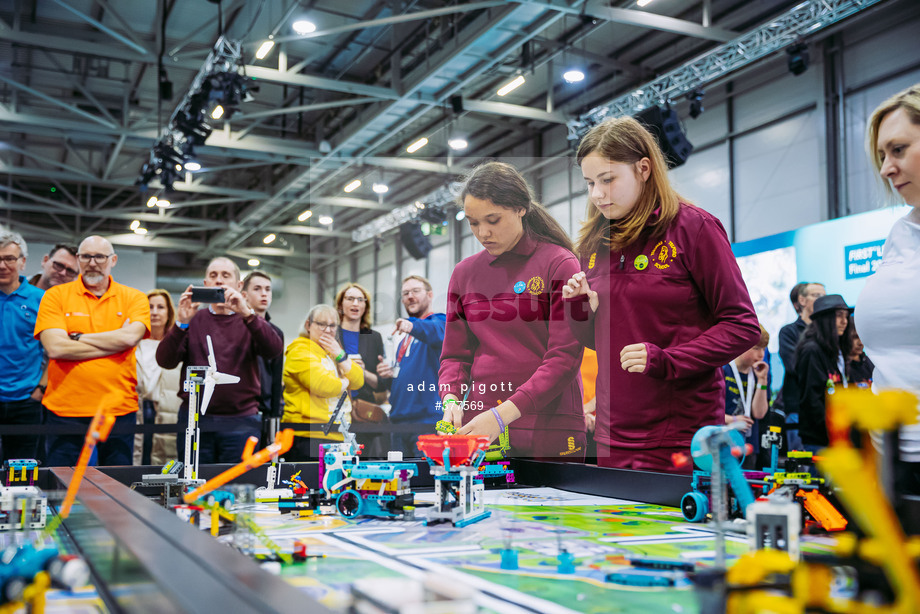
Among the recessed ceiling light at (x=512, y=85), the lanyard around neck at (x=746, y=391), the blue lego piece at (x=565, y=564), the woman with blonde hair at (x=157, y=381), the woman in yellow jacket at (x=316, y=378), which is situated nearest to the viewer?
the blue lego piece at (x=565, y=564)

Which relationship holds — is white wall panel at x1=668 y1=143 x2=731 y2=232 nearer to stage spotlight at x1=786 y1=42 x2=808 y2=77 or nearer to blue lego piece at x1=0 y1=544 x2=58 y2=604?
stage spotlight at x1=786 y1=42 x2=808 y2=77

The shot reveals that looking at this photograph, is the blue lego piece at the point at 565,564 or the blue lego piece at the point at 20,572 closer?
the blue lego piece at the point at 20,572

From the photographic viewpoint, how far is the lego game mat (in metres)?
0.77

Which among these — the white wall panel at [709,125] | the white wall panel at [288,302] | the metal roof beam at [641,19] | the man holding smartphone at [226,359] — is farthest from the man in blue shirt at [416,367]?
the white wall panel at [709,125]

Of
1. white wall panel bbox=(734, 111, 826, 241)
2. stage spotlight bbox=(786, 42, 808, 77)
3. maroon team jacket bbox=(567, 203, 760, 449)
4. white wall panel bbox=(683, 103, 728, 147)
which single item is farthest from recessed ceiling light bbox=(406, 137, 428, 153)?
white wall panel bbox=(683, 103, 728, 147)

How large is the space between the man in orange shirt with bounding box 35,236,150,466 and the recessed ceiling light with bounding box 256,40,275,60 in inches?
166

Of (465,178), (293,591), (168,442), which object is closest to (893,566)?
(293,591)

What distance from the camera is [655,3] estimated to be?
7.30 metres

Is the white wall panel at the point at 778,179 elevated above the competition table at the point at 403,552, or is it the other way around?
the white wall panel at the point at 778,179

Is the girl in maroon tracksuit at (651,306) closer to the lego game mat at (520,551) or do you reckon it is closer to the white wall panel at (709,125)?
the lego game mat at (520,551)

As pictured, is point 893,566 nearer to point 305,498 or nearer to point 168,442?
point 305,498

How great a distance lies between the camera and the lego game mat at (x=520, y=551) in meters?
0.77

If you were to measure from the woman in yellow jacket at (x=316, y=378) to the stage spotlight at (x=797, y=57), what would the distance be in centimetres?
508

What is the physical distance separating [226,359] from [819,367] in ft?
9.10
